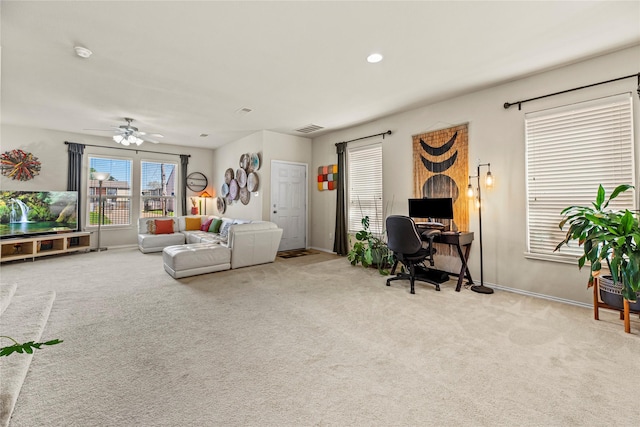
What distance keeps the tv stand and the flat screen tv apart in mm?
148

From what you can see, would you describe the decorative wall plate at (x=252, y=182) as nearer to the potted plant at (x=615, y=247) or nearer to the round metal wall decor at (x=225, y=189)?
the round metal wall decor at (x=225, y=189)

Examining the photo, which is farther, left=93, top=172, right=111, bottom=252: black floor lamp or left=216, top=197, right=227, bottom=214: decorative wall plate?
left=216, top=197, right=227, bottom=214: decorative wall plate

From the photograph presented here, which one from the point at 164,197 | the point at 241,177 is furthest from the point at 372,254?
the point at 164,197

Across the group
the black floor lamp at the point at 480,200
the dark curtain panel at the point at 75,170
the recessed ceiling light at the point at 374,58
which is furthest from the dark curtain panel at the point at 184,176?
the black floor lamp at the point at 480,200

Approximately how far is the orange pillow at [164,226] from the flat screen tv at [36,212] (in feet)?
4.77

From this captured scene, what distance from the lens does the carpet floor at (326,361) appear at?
59.9 inches

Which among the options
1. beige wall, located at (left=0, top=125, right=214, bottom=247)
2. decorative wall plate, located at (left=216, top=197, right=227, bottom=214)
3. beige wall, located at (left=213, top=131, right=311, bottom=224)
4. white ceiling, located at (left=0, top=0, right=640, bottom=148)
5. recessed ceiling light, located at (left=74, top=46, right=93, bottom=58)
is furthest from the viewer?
decorative wall plate, located at (left=216, top=197, right=227, bottom=214)

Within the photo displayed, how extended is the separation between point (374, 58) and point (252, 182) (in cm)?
386

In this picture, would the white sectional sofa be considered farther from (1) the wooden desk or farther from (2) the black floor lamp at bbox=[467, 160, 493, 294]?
(2) the black floor lamp at bbox=[467, 160, 493, 294]

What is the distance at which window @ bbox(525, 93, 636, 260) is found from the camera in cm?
285

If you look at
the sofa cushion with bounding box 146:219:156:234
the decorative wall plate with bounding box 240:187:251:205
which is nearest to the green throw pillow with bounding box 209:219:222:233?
the decorative wall plate with bounding box 240:187:251:205

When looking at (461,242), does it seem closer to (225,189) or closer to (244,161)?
(244,161)

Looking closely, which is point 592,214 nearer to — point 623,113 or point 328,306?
point 623,113

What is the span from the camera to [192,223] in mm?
6824
